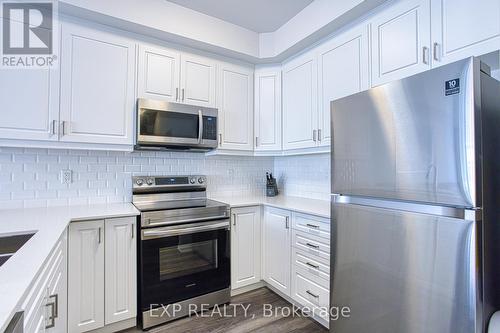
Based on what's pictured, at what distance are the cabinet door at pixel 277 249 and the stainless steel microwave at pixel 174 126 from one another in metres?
0.91

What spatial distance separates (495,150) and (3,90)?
2.86 m

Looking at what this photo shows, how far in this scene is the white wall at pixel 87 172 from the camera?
1990mm

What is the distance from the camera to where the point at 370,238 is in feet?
4.65

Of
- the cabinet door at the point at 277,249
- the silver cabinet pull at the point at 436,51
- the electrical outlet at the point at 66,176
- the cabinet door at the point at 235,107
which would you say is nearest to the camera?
the silver cabinet pull at the point at 436,51

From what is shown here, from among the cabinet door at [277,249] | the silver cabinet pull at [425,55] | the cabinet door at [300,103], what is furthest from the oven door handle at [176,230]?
the silver cabinet pull at [425,55]

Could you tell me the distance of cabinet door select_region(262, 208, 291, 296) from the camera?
2318 mm

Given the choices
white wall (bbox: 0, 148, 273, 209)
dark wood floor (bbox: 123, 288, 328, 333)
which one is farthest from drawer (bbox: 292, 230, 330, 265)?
white wall (bbox: 0, 148, 273, 209)

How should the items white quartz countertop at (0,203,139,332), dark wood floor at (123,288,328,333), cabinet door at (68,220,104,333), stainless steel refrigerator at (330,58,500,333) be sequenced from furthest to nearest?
dark wood floor at (123,288,328,333) < cabinet door at (68,220,104,333) < stainless steel refrigerator at (330,58,500,333) < white quartz countertop at (0,203,139,332)

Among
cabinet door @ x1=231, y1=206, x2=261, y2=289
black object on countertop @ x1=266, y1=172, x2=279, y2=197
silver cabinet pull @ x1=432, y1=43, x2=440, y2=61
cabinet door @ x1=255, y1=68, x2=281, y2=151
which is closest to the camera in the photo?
silver cabinet pull @ x1=432, y1=43, x2=440, y2=61

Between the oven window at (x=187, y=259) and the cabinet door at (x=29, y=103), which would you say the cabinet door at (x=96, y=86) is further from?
the oven window at (x=187, y=259)

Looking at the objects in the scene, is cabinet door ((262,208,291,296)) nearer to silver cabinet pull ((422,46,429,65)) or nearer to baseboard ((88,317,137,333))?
baseboard ((88,317,137,333))

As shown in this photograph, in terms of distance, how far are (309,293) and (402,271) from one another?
0.99m

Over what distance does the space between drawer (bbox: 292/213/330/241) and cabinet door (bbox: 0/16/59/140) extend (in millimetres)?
1972

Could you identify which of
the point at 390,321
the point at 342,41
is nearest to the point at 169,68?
the point at 342,41
